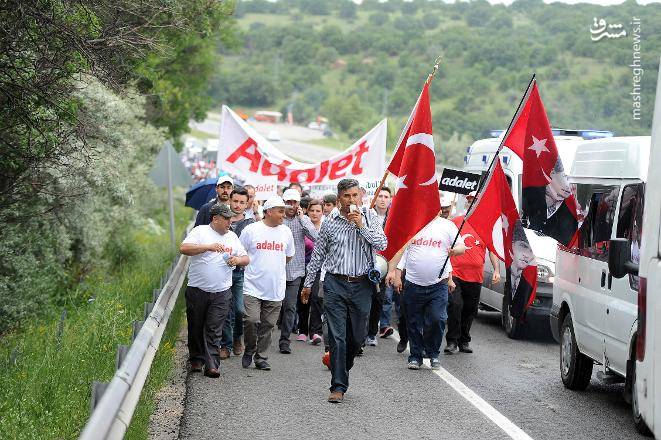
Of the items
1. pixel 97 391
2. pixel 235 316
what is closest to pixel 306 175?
pixel 235 316

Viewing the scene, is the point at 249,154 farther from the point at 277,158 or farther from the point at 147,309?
the point at 147,309

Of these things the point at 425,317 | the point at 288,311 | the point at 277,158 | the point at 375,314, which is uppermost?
the point at 277,158

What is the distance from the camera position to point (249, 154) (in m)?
18.7

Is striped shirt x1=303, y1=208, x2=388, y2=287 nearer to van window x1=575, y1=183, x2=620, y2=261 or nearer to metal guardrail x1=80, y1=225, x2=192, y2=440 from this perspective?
metal guardrail x1=80, y1=225, x2=192, y2=440

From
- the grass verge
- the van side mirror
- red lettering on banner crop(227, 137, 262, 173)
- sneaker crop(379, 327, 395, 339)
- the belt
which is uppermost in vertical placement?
red lettering on banner crop(227, 137, 262, 173)

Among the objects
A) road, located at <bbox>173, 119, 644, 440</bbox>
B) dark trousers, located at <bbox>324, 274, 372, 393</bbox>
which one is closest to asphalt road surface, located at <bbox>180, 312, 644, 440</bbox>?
road, located at <bbox>173, 119, 644, 440</bbox>

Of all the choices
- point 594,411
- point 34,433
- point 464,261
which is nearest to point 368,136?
point 464,261

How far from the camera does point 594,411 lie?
34.4 ft

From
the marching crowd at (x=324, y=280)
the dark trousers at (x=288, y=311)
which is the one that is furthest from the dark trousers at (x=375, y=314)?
the dark trousers at (x=288, y=311)

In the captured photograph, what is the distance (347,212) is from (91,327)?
3527 mm

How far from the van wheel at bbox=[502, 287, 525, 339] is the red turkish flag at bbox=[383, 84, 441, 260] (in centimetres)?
411

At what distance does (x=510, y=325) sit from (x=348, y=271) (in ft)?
18.5

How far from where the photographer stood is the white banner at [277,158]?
18.6 m

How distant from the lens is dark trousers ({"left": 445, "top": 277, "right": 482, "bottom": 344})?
14586 mm
